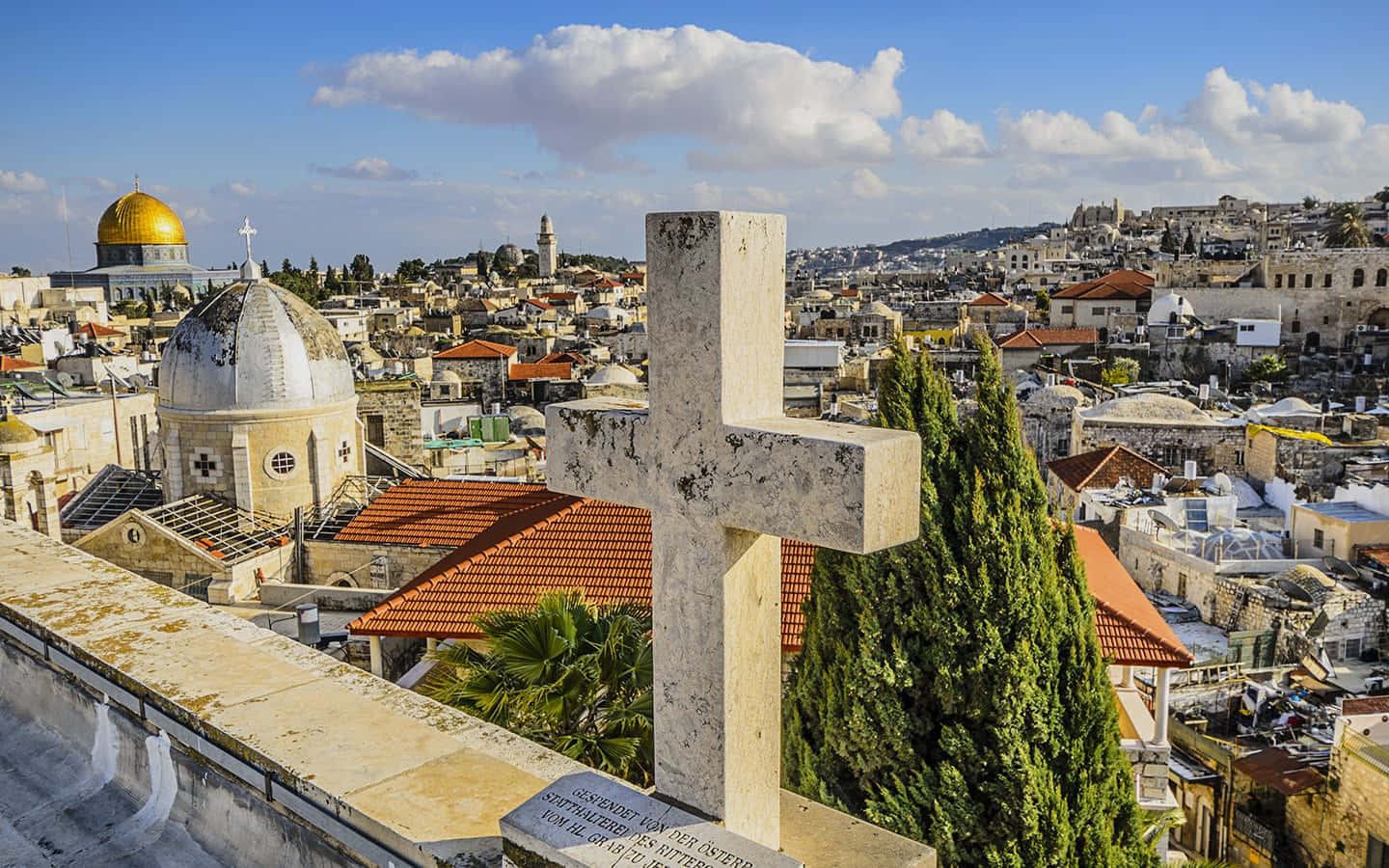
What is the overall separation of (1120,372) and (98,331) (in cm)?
5491

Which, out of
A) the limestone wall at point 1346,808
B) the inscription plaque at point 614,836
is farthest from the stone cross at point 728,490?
the limestone wall at point 1346,808

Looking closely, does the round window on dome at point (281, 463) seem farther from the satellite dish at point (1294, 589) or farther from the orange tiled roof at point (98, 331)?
the orange tiled roof at point (98, 331)

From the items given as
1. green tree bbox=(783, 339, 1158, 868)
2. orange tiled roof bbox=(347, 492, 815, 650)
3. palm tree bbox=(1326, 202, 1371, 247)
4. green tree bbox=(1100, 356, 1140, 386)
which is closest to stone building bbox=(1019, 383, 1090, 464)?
green tree bbox=(1100, 356, 1140, 386)

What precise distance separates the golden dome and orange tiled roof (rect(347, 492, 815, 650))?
278 feet

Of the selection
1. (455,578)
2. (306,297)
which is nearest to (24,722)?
(455,578)

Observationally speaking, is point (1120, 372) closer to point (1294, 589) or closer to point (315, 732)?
point (1294, 589)

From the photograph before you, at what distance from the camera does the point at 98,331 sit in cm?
6041

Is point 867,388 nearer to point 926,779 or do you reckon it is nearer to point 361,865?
point 926,779

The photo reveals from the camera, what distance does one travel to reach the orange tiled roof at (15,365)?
136 ft

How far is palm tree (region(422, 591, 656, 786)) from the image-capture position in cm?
566

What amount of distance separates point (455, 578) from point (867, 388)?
32.9 m

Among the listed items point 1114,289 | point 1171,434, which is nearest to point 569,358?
point 1171,434

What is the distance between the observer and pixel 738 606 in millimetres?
2602

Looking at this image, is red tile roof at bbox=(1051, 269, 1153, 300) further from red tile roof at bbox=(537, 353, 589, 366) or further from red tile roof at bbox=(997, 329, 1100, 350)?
red tile roof at bbox=(537, 353, 589, 366)
